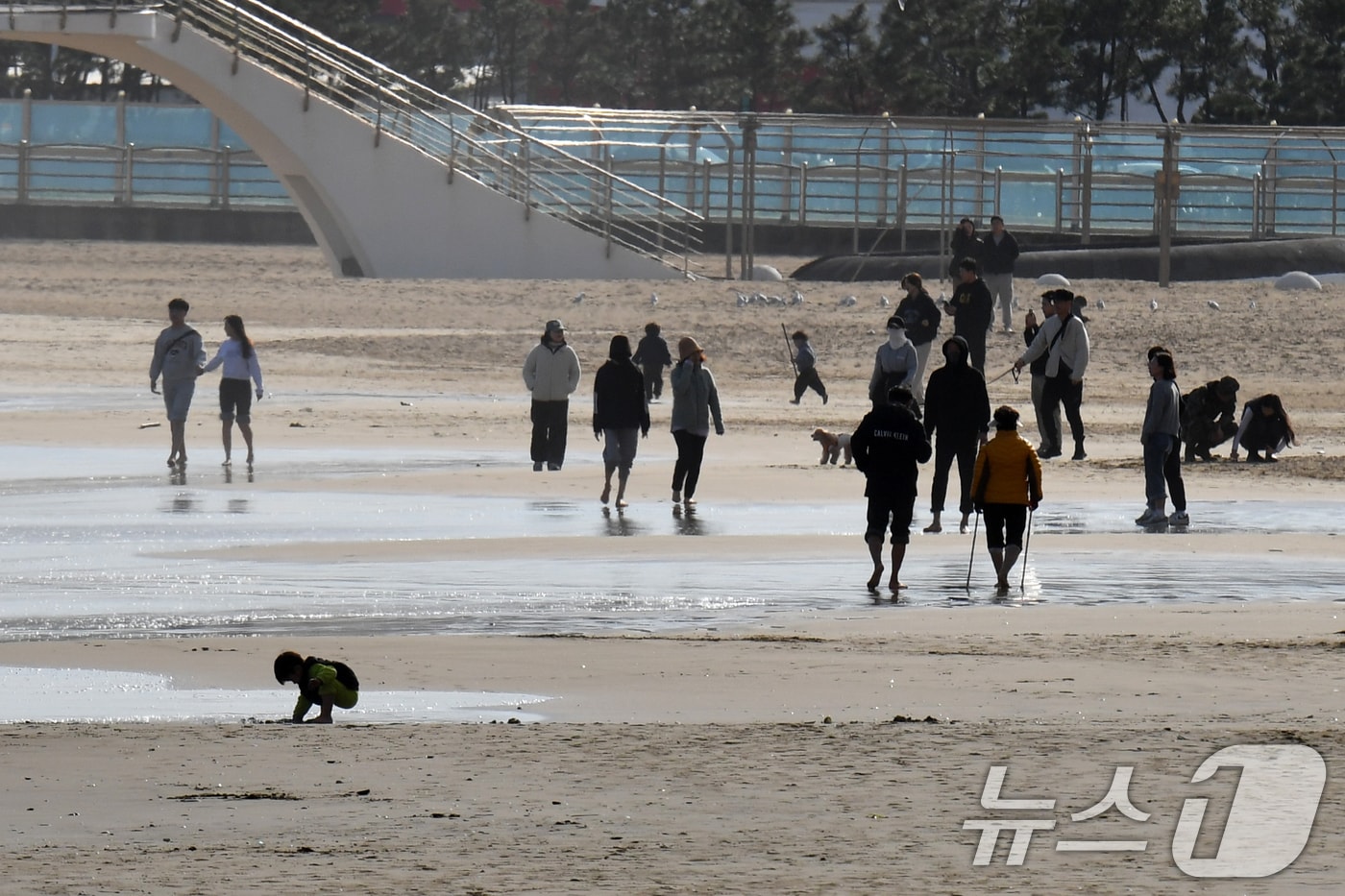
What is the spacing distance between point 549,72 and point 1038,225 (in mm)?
34925

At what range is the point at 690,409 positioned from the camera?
57.2ft

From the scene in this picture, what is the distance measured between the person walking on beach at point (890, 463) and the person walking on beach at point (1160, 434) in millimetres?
2953

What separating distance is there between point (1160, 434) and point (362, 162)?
27610 millimetres

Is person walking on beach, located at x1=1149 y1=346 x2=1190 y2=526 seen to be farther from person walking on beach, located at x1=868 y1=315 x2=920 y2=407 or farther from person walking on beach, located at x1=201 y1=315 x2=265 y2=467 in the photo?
person walking on beach, located at x1=201 y1=315 x2=265 y2=467

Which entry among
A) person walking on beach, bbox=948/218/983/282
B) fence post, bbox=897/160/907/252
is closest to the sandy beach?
person walking on beach, bbox=948/218/983/282

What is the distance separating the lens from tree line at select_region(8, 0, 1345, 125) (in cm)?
5331

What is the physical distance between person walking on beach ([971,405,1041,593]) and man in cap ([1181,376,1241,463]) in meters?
7.52

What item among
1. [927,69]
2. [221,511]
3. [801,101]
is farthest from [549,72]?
[221,511]

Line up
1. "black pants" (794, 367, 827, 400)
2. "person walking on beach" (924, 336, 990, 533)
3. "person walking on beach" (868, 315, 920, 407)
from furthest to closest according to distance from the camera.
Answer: "black pants" (794, 367, 827, 400) → "person walking on beach" (868, 315, 920, 407) → "person walking on beach" (924, 336, 990, 533)

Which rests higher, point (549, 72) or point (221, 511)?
point (549, 72)

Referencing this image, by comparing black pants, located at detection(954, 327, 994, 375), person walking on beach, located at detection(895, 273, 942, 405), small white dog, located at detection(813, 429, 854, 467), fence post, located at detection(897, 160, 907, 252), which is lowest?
small white dog, located at detection(813, 429, 854, 467)

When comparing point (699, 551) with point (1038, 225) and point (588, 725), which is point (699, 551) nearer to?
point (588, 725)

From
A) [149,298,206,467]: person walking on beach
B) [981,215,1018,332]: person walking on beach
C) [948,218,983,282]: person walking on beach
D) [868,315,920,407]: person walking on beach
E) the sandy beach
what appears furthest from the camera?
[981,215,1018,332]: person walking on beach

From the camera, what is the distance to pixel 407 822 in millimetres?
7406
